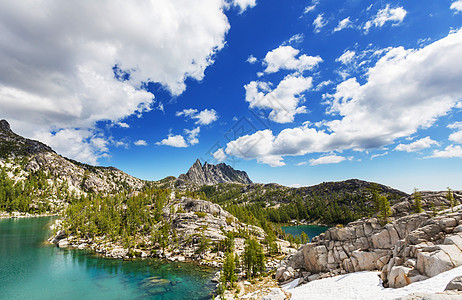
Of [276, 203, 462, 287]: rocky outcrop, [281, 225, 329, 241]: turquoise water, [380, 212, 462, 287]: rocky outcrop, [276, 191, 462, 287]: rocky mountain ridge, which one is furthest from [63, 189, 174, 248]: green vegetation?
[281, 225, 329, 241]: turquoise water

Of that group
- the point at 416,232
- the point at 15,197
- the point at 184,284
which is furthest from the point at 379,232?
the point at 15,197

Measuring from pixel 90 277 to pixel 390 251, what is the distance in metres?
71.0

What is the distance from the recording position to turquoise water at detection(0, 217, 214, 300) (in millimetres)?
43969

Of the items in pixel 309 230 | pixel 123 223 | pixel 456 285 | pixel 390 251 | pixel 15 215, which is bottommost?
pixel 309 230

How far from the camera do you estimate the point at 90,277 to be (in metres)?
54.1

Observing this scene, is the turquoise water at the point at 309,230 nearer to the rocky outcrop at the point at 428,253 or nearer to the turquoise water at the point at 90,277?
the turquoise water at the point at 90,277

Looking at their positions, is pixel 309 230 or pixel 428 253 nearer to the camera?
pixel 428 253

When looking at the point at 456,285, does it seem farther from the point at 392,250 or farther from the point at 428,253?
the point at 392,250

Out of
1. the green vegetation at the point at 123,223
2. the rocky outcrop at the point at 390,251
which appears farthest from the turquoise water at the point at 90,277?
the rocky outcrop at the point at 390,251

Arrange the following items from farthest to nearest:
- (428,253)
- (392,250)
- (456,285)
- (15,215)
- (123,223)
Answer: (15,215) → (123,223) → (392,250) → (428,253) → (456,285)

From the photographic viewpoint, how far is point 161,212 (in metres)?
113

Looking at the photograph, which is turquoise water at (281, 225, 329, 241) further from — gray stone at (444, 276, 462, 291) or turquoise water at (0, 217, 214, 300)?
gray stone at (444, 276, 462, 291)

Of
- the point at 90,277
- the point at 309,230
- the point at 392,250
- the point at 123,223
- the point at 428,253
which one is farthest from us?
the point at 309,230

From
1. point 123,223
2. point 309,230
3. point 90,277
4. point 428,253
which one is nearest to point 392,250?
point 428,253
